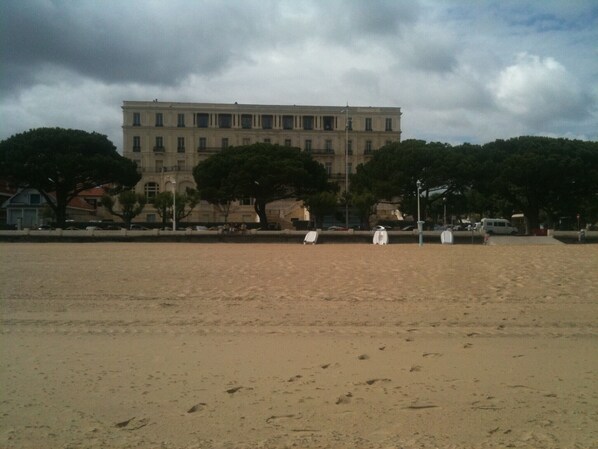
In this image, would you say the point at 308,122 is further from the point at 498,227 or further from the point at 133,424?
Result: the point at 133,424

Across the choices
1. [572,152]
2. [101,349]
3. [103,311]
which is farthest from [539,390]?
[572,152]

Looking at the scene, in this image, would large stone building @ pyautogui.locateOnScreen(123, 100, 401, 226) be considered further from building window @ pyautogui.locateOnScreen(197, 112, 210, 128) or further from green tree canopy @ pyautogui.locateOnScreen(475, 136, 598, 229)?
green tree canopy @ pyautogui.locateOnScreen(475, 136, 598, 229)

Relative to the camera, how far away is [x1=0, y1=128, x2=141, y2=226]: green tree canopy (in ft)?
169

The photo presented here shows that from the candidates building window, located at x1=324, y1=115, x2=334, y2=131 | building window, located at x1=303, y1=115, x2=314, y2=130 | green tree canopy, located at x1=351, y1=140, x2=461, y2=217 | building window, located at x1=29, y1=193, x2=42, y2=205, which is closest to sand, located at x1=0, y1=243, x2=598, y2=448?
green tree canopy, located at x1=351, y1=140, x2=461, y2=217

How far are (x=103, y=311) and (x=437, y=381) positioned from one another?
7.07 m

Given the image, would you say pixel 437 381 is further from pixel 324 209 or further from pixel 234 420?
pixel 324 209

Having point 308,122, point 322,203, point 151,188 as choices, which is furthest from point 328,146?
point 322,203

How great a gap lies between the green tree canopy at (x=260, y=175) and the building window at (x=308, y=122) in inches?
976

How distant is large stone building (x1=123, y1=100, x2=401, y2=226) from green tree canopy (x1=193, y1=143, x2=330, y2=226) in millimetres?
20600

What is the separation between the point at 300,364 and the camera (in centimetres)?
718

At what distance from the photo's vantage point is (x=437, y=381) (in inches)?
256

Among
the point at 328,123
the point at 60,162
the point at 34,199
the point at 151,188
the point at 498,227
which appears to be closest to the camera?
the point at 60,162

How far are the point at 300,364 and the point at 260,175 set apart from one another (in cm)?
5018

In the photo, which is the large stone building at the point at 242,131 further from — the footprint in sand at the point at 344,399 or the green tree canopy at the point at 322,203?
the footprint in sand at the point at 344,399
